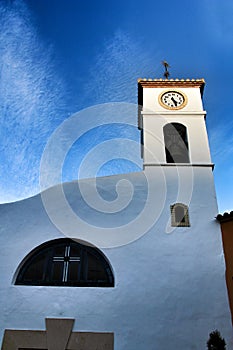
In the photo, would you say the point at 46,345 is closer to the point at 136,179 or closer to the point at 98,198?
the point at 98,198

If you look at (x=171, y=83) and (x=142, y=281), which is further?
(x=171, y=83)

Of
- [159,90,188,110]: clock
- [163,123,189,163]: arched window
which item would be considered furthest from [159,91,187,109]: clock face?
[163,123,189,163]: arched window

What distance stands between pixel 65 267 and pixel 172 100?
5.90 m

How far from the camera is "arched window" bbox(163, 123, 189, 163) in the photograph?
901 centimetres

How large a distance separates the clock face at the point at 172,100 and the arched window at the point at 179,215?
3460 millimetres

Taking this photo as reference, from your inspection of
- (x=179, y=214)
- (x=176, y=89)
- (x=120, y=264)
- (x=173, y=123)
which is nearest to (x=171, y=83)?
(x=176, y=89)

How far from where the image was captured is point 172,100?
9898mm

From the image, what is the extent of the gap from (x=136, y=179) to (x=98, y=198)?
3.48ft

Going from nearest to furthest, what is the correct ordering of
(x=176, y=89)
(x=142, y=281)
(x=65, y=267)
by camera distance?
(x=142, y=281) < (x=65, y=267) < (x=176, y=89)

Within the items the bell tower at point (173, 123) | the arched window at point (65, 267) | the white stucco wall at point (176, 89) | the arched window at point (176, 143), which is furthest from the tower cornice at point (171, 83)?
the arched window at point (65, 267)

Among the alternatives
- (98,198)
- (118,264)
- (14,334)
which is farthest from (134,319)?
(98,198)

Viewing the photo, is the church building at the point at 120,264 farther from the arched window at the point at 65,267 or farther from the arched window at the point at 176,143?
the arched window at the point at 176,143

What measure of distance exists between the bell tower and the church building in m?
0.09

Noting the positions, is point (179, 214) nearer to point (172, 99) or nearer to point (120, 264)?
point (120, 264)
